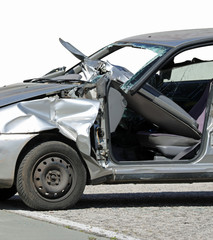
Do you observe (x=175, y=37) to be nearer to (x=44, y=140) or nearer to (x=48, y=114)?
(x=48, y=114)

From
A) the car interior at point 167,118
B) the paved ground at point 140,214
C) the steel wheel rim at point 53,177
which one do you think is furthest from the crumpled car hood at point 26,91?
the paved ground at point 140,214

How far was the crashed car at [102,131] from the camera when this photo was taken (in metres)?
7.45

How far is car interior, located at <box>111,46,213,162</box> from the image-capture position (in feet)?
26.3

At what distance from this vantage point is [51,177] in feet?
24.6

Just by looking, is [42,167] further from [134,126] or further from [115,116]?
[134,126]


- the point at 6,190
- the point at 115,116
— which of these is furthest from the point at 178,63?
the point at 6,190

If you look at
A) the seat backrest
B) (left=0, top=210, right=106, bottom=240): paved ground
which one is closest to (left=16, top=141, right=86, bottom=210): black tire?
(left=0, top=210, right=106, bottom=240): paved ground

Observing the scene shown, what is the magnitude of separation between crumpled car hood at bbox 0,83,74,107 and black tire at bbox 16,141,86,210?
1.68 ft

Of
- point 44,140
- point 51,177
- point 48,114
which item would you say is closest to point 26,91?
point 48,114

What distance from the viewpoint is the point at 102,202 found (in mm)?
8609

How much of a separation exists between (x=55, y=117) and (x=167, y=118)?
129cm

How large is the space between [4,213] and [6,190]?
4.48 feet

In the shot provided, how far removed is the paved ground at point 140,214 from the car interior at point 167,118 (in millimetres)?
577

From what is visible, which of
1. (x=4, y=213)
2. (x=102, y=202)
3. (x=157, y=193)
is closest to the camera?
(x=4, y=213)
